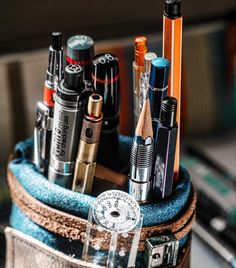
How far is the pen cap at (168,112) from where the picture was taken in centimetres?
45

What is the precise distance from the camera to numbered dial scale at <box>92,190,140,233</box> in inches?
18.2

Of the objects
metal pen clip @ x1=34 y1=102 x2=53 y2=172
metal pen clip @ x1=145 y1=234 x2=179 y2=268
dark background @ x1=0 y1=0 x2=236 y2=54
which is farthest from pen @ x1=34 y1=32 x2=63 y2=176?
dark background @ x1=0 y1=0 x2=236 y2=54

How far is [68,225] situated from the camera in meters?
0.48

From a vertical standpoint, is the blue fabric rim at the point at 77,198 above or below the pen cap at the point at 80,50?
below

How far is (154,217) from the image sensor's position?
0.47 metres

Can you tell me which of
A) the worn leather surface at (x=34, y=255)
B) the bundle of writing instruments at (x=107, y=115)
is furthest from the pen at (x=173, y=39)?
the worn leather surface at (x=34, y=255)

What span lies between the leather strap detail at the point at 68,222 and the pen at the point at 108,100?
2.6 inches

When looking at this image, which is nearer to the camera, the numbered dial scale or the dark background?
the numbered dial scale

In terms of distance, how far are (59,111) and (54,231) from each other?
0.09m

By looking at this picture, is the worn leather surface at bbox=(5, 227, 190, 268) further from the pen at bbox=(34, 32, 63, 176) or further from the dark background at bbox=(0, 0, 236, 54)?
the dark background at bbox=(0, 0, 236, 54)

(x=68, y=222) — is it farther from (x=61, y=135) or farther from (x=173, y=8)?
(x=173, y=8)

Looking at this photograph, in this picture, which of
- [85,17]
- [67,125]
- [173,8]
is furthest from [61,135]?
[85,17]

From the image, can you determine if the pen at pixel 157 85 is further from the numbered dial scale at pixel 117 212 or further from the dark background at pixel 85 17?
the dark background at pixel 85 17

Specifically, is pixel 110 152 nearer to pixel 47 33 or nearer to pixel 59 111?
pixel 59 111
